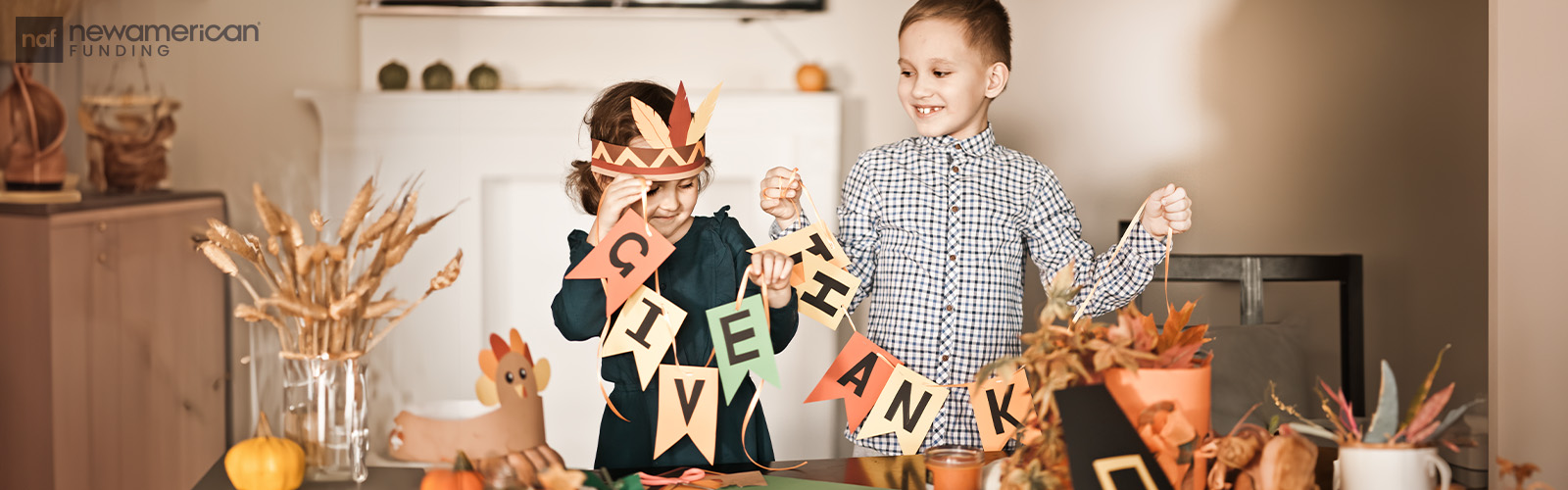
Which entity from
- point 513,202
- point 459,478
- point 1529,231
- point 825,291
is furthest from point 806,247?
point 513,202

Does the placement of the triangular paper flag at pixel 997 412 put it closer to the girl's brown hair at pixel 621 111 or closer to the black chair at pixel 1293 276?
the girl's brown hair at pixel 621 111

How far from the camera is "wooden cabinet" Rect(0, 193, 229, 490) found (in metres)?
1.81

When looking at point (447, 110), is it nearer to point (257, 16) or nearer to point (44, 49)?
point (257, 16)

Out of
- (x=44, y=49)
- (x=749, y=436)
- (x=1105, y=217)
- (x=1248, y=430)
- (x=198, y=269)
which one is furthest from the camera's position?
(x=1105, y=217)

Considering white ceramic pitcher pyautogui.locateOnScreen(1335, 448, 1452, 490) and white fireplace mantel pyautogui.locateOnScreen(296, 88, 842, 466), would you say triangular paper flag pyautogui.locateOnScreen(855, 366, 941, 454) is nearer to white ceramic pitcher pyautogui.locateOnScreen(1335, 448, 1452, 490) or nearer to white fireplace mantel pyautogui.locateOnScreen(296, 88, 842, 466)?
white ceramic pitcher pyautogui.locateOnScreen(1335, 448, 1452, 490)

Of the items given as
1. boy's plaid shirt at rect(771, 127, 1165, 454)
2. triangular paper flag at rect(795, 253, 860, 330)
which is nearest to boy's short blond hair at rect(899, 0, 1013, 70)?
boy's plaid shirt at rect(771, 127, 1165, 454)

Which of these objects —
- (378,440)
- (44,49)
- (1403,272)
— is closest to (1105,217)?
(1403,272)

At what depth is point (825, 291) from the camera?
1.35m

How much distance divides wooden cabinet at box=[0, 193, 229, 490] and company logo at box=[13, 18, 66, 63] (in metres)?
0.28

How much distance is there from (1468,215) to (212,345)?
3165 mm

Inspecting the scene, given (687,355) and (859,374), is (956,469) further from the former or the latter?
(687,355)

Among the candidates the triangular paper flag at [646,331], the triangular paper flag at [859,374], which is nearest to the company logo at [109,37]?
A: the triangular paper flag at [646,331]

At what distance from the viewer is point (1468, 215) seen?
278 centimetres

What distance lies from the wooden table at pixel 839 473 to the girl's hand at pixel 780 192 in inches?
14.5
